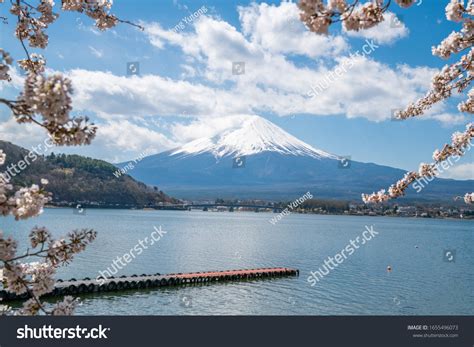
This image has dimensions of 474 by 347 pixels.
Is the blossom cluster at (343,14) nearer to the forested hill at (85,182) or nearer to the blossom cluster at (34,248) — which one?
the blossom cluster at (34,248)

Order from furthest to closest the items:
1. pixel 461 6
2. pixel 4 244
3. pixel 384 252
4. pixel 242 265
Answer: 1. pixel 384 252
2. pixel 242 265
3. pixel 461 6
4. pixel 4 244

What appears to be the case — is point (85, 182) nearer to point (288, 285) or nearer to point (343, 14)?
point (288, 285)

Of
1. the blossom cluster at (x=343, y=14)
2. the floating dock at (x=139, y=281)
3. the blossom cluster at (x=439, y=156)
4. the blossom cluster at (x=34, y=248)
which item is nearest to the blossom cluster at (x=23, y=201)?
the blossom cluster at (x=34, y=248)

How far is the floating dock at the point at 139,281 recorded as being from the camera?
28000mm

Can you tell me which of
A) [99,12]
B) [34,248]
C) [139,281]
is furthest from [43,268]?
[139,281]

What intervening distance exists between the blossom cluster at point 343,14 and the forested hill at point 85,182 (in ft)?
452

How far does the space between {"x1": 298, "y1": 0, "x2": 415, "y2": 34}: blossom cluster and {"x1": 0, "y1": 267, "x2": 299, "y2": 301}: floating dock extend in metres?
24.0

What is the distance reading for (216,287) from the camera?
108 feet

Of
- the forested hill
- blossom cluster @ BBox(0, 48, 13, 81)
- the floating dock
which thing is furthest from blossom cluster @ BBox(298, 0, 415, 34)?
the forested hill

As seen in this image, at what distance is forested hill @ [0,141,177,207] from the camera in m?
142

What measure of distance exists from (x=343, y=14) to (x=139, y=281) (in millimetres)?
29807
